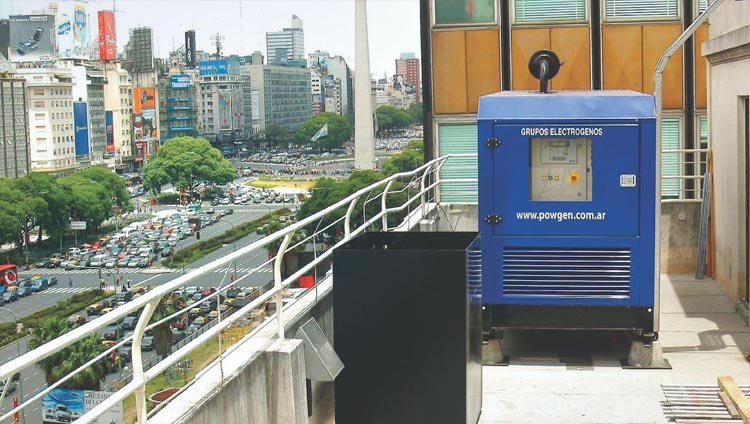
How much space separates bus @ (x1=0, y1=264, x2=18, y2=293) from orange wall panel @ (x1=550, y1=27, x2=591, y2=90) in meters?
144

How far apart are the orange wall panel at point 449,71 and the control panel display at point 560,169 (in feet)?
32.0

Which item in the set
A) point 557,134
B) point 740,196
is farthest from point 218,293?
point 740,196

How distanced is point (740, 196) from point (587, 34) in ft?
24.1

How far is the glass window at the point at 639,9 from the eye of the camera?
18594 mm

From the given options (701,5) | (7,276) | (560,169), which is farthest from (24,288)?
(560,169)

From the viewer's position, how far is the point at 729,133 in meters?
12.5

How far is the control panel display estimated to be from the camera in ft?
30.0

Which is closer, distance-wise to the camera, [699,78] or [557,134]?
[557,134]

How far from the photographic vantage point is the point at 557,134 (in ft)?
29.8

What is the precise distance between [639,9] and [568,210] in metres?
10.5

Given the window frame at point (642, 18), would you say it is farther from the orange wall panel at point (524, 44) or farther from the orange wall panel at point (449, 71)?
the orange wall panel at point (449, 71)

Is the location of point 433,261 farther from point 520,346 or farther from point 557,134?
point 520,346

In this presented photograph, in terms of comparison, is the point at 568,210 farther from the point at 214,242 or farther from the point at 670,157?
the point at 214,242

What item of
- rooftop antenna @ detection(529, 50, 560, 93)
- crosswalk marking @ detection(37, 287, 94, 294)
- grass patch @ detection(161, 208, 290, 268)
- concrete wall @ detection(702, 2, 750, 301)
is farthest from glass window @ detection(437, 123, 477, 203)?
crosswalk marking @ detection(37, 287, 94, 294)
